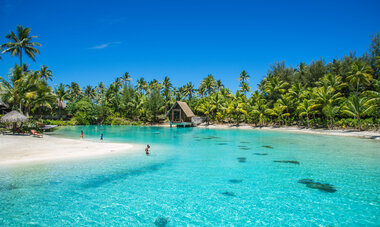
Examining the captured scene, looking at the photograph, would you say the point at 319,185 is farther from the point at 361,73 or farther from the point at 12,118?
the point at 361,73

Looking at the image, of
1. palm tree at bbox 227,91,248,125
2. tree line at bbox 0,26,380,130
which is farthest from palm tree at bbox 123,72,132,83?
palm tree at bbox 227,91,248,125

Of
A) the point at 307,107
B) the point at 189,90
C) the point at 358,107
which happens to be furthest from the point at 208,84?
the point at 358,107

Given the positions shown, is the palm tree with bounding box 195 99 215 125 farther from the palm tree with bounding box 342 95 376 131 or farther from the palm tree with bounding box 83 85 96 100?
the palm tree with bounding box 83 85 96 100

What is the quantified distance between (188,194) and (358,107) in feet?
92.2

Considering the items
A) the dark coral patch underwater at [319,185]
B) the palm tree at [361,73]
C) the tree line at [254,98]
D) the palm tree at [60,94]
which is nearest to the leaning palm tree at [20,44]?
the tree line at [254,98]

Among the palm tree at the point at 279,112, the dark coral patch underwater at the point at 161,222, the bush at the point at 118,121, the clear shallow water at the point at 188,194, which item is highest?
the palm tree at the point at 279,112

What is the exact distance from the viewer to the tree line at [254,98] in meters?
25.5

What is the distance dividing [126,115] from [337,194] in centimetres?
5396

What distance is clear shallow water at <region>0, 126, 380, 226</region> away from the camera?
6.16 m

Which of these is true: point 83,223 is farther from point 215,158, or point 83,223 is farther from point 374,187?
point 374,187

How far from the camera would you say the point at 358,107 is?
2605cm

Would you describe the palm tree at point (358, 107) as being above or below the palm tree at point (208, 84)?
below

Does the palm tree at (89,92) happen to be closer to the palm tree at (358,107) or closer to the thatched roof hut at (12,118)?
the thatched roof hut at (12,118)

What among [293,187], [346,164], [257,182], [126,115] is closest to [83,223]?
[257,182]
